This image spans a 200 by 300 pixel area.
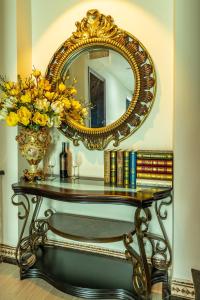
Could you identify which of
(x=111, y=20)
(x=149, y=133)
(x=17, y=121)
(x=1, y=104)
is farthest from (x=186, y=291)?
(x=111, y=20)

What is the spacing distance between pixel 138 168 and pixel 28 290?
1.25 meters

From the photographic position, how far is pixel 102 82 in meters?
2.47

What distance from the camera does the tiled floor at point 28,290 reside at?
2098mm

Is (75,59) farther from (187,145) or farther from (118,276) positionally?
(118,276)

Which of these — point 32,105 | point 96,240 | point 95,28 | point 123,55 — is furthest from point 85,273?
point 95,28

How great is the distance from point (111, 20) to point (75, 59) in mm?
452

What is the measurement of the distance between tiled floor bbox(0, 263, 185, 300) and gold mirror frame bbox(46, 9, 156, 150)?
1.17 m

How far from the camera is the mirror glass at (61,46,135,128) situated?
237 centimetres

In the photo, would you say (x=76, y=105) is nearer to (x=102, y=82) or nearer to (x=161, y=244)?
(x=102, y=82)

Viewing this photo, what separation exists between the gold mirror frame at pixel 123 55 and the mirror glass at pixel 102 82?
44 millimetres

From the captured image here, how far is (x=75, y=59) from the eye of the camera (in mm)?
2564

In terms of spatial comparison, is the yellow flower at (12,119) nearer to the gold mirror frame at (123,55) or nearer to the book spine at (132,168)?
the gold mirror frame at (123,55)

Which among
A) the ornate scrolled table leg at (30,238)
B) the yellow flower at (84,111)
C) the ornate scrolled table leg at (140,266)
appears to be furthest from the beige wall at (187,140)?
the ornate scrolled table leg at (30,238)

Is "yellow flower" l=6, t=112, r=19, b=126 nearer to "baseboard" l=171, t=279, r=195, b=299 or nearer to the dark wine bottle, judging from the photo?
the dark wine bottle
